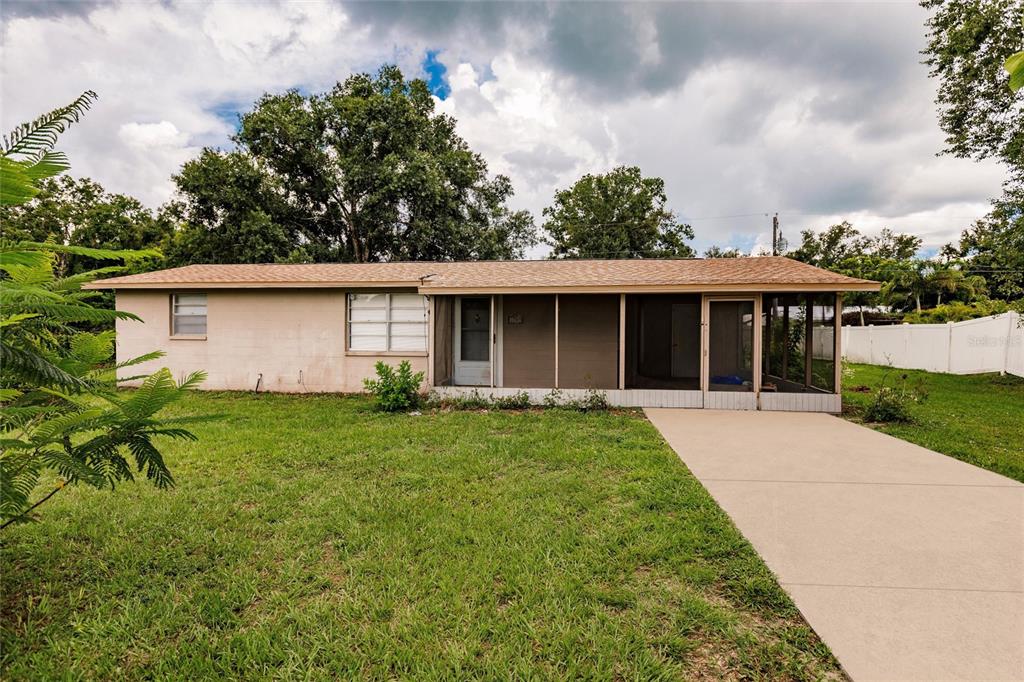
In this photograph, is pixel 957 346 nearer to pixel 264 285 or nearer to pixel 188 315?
pixel 264 285

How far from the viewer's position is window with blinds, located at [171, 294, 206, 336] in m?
10.8

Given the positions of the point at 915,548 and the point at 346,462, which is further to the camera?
the point at 346,462

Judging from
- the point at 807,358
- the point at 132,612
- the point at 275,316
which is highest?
the point at 275,316

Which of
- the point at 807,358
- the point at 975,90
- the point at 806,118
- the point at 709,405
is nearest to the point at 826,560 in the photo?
the point at 709,405

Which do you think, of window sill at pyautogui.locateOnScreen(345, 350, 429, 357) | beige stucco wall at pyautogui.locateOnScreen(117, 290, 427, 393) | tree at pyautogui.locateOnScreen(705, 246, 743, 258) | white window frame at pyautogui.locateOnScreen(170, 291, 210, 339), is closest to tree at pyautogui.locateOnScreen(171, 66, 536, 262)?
white window frame at pyautogui.locateOnScreen(170, 291, 210, 339)

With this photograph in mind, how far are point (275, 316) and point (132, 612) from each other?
882 centimetres

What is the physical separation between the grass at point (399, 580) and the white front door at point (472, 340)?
5538mm

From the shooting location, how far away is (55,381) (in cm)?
147

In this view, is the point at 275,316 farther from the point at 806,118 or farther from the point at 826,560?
the point at 806,118

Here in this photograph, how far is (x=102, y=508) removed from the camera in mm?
3977

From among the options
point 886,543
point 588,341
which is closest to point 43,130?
point 886,543

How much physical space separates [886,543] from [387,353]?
29.5ft

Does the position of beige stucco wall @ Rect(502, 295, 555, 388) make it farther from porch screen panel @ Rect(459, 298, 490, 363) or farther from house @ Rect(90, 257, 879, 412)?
porch screen panel @ Rect(459, 298, 490, 363)

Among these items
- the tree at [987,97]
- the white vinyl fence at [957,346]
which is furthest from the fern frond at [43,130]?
the white vinyl fence at [957,346]
